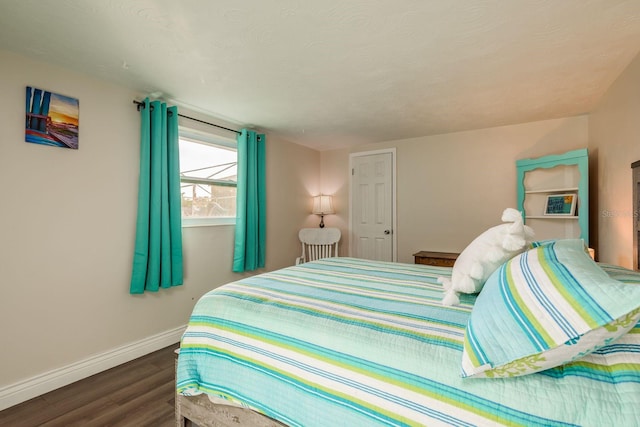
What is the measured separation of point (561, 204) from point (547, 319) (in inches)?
123

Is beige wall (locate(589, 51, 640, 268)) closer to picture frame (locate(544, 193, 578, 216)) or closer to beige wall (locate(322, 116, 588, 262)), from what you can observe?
picture frame (locate(544, 193, 578, 216))

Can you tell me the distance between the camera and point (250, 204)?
138 inches

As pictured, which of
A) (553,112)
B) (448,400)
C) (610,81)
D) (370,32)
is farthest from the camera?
(553,112)

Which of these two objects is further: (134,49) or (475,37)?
(134,49)

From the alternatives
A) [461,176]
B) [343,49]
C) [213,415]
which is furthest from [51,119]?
[461,176]

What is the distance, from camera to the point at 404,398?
0.90 m

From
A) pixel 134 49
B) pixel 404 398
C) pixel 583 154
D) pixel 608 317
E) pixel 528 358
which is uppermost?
pixel 134 49

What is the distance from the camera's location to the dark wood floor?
1756mm

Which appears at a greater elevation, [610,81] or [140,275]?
[610,81]

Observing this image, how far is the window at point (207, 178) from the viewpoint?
10.1 ft

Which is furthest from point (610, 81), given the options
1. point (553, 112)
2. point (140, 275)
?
point (140, 275)

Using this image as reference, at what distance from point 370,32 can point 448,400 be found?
1867 mm

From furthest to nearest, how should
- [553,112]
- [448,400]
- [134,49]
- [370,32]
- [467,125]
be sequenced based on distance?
1. [467,125]
2. [553,112]
3. [134,49]
4. [370,32]
5. [448,400]

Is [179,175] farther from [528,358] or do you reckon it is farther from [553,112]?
[553,112]
